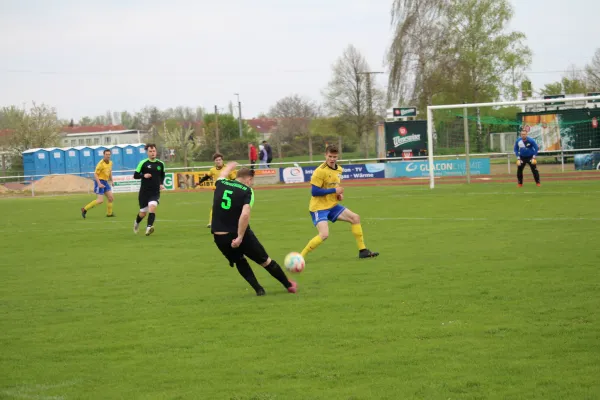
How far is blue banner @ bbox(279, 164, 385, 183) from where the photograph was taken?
41.8m

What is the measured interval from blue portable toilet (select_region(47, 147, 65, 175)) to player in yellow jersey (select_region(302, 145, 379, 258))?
47.4 metres

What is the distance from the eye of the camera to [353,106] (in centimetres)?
6744

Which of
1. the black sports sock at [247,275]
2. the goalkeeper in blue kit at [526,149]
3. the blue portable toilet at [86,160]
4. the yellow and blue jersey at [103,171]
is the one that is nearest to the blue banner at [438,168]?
the goalkeeper in blue kit at [526,149]

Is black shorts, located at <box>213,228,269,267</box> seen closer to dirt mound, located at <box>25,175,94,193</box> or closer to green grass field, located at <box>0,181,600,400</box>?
green grass field, located at <box>0,181,600,400</box>

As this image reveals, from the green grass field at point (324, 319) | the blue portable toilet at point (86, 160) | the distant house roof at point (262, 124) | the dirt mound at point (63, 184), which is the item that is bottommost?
the green grass field at point (324, 319)

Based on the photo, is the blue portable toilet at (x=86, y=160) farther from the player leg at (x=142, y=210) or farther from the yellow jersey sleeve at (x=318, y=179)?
the yellow jersey sleeve at (x=318, y=179)

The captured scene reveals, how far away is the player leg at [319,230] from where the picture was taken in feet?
41.9

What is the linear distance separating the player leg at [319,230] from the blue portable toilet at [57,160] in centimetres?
4736

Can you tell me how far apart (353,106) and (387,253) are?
5488 centimetres

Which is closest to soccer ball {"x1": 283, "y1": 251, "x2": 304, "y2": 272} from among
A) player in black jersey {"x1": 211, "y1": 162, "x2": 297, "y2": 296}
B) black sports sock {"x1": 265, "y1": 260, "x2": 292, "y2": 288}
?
black sports sock {"x1": 265, "y1": 260, "x2": 292, "y2": 288}

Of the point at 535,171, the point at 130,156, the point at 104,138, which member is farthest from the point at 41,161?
the point at 104,138

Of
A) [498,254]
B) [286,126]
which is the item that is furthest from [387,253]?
[286,126]

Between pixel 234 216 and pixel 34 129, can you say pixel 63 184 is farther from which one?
pixel 234 216

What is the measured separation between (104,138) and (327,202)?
10596 centimetres
